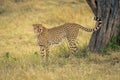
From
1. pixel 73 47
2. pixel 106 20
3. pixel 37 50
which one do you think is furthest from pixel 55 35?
pixel 37 50

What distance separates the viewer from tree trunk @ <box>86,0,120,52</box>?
1060cm

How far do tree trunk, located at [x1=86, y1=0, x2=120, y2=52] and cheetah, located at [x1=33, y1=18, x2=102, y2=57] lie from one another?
19 centimetres

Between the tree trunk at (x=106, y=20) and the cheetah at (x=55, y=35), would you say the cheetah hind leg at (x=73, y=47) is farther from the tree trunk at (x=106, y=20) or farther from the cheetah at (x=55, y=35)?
the tree trunk at (x=106, y=20)

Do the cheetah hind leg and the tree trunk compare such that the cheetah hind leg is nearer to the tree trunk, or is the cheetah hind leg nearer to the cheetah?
the cheetah

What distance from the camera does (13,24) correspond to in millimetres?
17250

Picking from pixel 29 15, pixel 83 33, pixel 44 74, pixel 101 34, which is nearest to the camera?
pixel 44 74

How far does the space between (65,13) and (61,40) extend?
7510 millimetres

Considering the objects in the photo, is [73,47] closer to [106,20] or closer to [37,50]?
[106,20]

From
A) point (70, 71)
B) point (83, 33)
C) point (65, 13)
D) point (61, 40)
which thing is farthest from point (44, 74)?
point (65, 13)

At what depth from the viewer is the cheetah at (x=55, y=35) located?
1071cm

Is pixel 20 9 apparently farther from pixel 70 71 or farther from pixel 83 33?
pixel 70 71

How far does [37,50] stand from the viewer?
12.9m

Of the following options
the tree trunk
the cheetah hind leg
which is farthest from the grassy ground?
the tree trunk

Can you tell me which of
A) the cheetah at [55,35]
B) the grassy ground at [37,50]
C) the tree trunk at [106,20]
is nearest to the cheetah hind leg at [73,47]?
the cheetah at [55,35]
